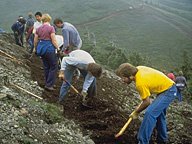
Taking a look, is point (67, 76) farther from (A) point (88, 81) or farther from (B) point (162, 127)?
(B) point (162, 127)

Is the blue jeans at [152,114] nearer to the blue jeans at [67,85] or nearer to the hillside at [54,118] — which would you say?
the hillside at [54,118]

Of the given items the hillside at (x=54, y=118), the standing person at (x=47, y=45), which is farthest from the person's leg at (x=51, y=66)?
the hillside at (x=54, y=118)

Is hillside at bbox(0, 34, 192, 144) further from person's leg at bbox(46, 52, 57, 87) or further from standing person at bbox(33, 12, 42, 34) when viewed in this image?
standing person at bbox(33, 12, 42, 34)

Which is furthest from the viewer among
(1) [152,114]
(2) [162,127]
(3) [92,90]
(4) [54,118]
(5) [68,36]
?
(5) [68,36]

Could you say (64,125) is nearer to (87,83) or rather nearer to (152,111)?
(87,83)

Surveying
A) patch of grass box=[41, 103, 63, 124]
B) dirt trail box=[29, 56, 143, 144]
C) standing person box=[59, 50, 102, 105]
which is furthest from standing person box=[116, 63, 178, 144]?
patch of grass box=[41, 103, 63, 124]

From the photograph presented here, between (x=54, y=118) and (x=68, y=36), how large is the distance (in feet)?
12.9

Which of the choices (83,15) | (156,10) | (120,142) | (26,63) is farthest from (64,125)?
(156,10)

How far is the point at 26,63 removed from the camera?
47.9 feet

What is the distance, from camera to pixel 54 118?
28.0 feet

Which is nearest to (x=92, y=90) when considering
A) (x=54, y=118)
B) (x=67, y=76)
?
(x=67, y=76)

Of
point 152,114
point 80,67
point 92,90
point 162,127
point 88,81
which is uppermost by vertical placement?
point 80,67

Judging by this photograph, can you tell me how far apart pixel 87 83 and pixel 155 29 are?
Result: 66.7 metres

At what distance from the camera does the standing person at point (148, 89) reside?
7.11 meters
